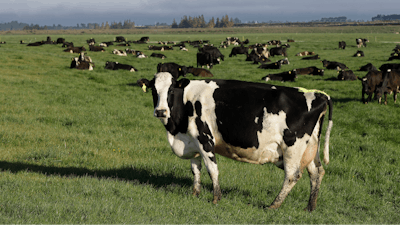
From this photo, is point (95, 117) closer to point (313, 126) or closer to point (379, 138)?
point (313, 126)

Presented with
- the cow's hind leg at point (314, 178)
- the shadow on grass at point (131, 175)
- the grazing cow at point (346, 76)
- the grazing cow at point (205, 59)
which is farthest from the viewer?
the grazing cow at point (205, 59)

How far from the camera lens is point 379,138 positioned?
414 inches

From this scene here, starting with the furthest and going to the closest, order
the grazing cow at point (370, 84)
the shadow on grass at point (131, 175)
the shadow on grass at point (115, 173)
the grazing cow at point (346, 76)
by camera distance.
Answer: the grazing cow at point (346, 76), the grazing cow at point (370, 84), the shadow on grass at point (115, 173), the shadow on grass at point (131, 175)

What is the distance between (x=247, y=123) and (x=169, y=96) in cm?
147

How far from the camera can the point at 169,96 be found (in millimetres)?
5637

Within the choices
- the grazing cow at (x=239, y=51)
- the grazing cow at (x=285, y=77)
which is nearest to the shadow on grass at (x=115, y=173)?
the grazing cow at (x=285, y=77)

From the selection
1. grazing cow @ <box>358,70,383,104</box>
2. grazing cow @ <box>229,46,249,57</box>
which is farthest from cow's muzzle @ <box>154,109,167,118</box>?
grazing cow @ <box>229,46,249,57</box>

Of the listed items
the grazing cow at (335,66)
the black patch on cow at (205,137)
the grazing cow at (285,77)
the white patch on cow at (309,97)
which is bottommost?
the grazing cow at (285,77)

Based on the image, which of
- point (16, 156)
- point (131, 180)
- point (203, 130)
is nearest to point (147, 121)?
point (16, 156)

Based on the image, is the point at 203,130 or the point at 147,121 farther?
the point at 147,121

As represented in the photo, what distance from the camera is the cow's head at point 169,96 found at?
548cm

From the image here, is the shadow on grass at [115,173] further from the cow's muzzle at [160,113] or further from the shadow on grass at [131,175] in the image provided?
the cow's muzzle at [160,113]

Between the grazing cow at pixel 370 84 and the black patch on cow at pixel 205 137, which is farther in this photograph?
the grazing cow at pixel 370 84

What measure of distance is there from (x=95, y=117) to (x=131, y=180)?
Result: 6.53 m
